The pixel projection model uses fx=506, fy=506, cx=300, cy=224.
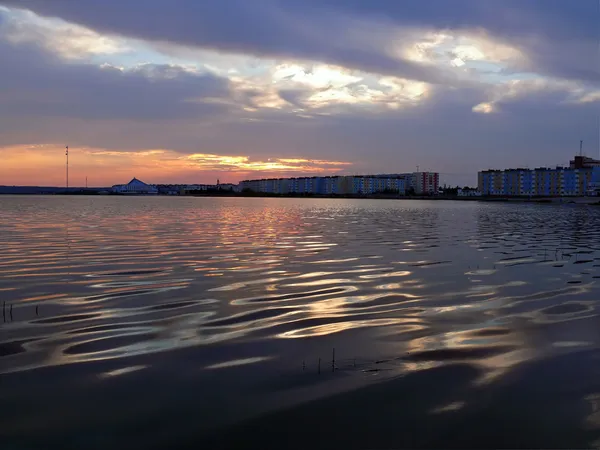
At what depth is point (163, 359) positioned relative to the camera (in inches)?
281

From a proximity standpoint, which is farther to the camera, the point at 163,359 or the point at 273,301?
the point at 273,301

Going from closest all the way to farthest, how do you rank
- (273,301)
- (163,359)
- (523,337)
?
1. (163,359)
2. (523,337)
3. (273,301)

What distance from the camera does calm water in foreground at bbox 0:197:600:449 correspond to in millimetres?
5219

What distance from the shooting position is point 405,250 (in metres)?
20.7

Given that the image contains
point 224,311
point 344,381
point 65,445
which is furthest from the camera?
point 224,311

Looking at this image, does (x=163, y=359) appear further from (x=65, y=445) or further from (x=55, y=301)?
(x=55, y=301)

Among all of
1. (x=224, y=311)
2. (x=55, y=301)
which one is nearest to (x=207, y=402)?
(x=224, y=311)

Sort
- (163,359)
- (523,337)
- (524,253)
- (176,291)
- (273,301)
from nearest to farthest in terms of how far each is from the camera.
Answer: (163,359), (523,337), (273,301), (176,291), (524,253)

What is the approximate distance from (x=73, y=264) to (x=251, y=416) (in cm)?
1226

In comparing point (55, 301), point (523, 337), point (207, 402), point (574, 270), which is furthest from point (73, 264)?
point (574, 270)

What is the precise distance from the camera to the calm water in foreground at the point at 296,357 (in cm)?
522

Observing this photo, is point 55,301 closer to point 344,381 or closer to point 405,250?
point 344,381

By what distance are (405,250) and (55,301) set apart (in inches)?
546

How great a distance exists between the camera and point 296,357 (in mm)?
7246
